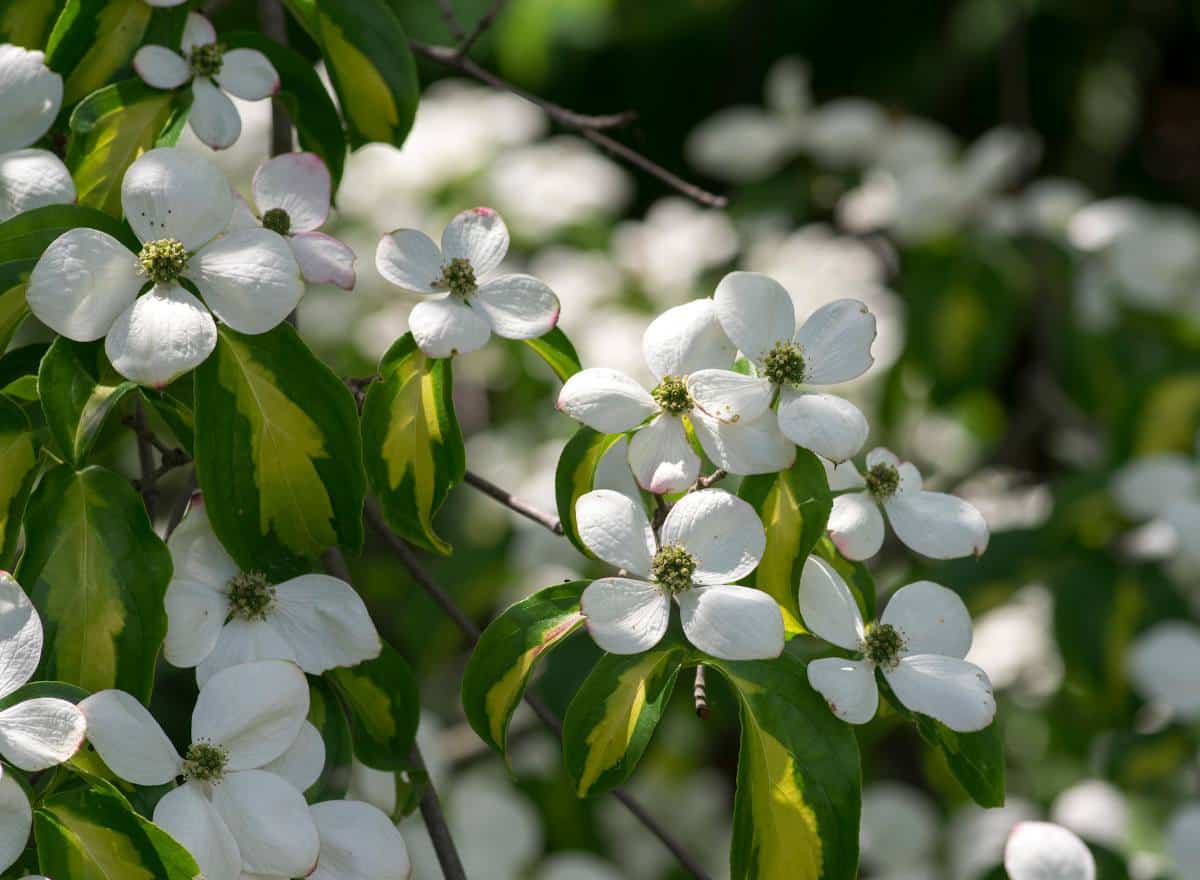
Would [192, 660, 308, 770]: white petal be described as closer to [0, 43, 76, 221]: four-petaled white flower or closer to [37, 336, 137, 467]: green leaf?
[37, 336, 137, 467]: green leaf

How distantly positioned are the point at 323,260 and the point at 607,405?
0.14 meters

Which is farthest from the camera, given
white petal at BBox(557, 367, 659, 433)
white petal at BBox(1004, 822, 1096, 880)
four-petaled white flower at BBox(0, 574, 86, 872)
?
white petal at BBox(1004, 822, 1096, 880)

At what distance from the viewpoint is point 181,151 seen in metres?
0.58

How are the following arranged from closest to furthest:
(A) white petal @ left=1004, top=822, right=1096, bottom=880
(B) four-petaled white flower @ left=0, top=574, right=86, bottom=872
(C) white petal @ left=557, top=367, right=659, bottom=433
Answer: (B) four-petaled white flower @ left=0, top=574, right=86, bottom=872, (C) white petal @ left=557, top=367, right=659, bottom=433, (A) white petal @ left=1004, top=822, right=1096, bottom=880

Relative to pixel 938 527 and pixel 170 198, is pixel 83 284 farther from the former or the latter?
pixel 938 527

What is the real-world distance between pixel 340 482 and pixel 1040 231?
3.91 ft

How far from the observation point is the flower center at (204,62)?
666mm

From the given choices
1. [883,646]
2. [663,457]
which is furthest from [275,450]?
[883,646]

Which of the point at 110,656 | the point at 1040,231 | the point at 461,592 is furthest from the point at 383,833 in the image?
the point at 1040,231

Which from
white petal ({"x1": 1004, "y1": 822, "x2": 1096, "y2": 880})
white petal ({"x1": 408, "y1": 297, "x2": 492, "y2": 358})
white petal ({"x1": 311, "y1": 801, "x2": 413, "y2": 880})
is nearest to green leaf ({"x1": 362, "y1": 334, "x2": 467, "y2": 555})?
white petal ({"x1": 408, "y1": 297, "x2": 492, "y2": 358})

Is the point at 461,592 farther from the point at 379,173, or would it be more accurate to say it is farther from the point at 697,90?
the point at 697,90

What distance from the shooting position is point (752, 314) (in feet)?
2.02

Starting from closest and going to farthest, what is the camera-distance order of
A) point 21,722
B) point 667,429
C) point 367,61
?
point 21,722 → point 667,429 → point 367,61

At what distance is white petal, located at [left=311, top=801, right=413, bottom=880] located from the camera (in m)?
0.55
